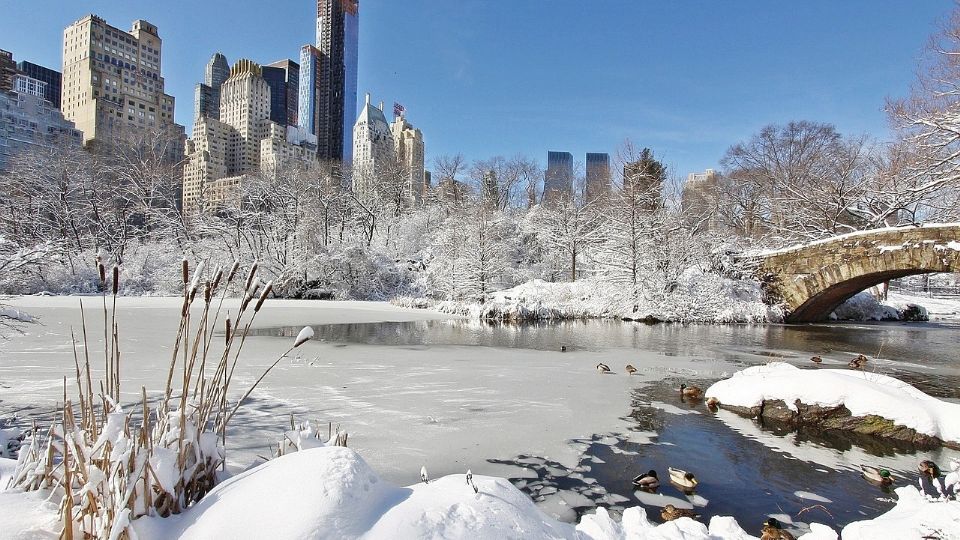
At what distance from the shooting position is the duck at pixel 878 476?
4.02 m

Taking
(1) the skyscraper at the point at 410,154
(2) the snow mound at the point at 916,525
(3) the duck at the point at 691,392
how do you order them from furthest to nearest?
(1) the skyscraper at the point at 410,154 < (3) the duck at the point at 691,392 < (2) the snow mound at the point at 916,525

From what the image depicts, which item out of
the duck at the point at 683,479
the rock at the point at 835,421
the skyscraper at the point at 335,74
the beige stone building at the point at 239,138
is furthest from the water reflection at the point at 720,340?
the skyscraper at the point at 335,74

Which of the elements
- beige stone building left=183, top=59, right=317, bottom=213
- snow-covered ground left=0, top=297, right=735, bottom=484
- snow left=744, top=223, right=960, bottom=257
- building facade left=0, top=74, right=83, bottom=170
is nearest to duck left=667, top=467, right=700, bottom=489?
snow-covered ground left=0, top=297, right=735, bottom=484

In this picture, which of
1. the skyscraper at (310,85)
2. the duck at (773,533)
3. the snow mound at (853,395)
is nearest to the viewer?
the duck at (773,533)

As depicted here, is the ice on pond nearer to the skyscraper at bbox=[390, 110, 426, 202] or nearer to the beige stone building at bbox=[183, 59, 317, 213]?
the skyscraper at bbox=[390, 110, 426, 202]

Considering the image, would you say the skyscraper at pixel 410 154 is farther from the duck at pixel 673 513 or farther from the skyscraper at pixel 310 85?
the duck at pixel 673 513

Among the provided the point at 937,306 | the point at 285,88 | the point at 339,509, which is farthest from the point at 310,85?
the point at 339,509

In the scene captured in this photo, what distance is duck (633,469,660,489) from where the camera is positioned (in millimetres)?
3725

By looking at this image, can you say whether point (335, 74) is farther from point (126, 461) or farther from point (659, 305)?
point (126, 461)

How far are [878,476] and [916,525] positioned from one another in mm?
2023

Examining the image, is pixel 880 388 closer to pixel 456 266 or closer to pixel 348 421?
pixel 348 421

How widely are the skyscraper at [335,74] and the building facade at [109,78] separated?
37.7m

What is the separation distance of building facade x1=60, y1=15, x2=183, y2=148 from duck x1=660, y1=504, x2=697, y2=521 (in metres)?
88.8

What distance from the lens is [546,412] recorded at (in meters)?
5.71
